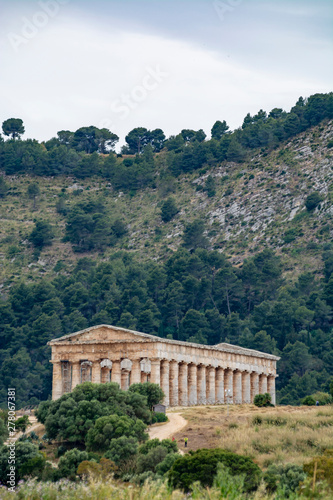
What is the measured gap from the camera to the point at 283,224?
140 meters

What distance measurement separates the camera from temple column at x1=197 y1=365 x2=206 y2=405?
7456cm

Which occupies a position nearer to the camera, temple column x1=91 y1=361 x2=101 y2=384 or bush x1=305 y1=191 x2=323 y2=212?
temple column x1=91 y1=361 x2=101 y2=384

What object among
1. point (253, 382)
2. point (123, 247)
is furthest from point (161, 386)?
point (123, 247)

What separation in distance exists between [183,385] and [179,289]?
5074 cm

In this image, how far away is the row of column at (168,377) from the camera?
7025 cm

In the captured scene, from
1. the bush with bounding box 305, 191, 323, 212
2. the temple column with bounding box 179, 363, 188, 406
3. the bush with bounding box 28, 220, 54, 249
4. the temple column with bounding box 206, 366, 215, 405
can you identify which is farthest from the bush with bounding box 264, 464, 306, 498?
the bush with bounding box 28, 220, 54, 249

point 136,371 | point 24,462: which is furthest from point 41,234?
point 24,462

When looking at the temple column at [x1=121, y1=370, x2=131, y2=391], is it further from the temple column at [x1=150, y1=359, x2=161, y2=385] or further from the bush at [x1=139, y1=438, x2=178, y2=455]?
the bush at [x1=139, y1=438, x2=178, y2=455]

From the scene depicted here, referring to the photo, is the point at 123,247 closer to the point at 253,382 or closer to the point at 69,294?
the point at 69,294

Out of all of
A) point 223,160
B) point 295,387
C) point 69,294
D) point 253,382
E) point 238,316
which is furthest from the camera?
point 223,160

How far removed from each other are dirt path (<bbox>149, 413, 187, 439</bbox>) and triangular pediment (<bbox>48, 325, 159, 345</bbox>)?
9583mm

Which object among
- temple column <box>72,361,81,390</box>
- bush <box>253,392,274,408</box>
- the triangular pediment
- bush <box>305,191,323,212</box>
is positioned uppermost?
bush <box>305,191,323,212</box>

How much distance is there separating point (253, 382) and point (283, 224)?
5948 centimetres

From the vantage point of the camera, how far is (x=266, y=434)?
5112 cm
